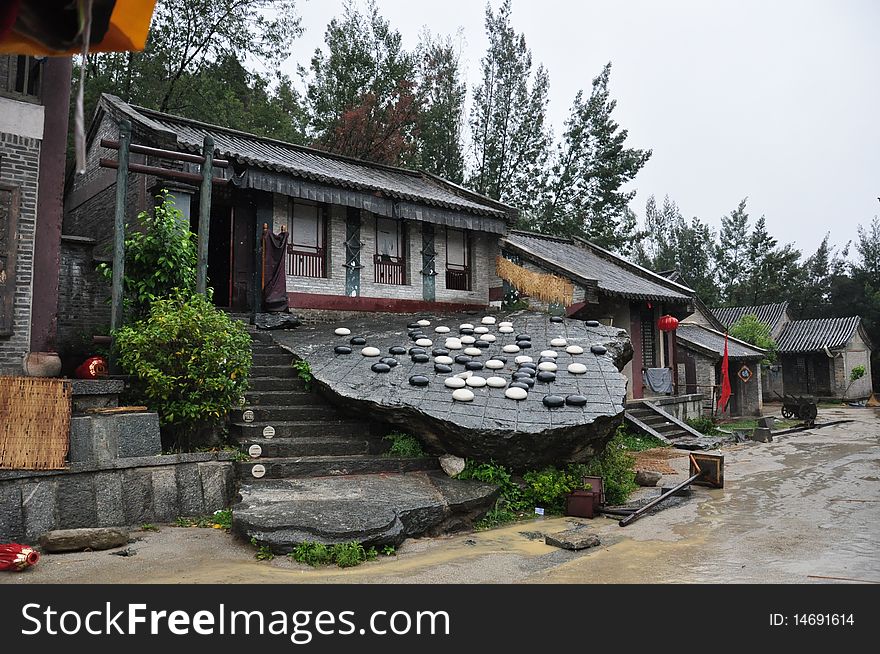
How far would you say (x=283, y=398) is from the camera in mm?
8461

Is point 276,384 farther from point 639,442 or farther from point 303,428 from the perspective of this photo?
point 639,442

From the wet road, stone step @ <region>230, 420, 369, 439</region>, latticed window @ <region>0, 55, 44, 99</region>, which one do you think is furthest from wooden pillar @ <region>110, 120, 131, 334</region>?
the wet road

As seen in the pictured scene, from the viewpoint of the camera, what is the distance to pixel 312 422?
8055 mm

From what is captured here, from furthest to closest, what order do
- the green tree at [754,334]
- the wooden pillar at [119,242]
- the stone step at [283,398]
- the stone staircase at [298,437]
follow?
1. the green tree at [754,334]
2. the stone step at [283,398]
3. the wooden pillar at [119,242]
4. the stone staircase at [298,437]

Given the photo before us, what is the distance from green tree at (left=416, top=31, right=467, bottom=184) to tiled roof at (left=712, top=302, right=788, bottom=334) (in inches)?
646

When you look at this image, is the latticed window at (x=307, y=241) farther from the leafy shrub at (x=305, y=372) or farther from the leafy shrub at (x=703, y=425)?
the leafy shrub at (x=703, y=425)

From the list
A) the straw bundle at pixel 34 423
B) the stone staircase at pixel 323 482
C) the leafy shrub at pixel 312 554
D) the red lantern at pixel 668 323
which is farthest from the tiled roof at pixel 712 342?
the straw bundle at pixel 34 423

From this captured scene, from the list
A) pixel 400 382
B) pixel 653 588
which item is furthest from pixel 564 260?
pixel 653 588

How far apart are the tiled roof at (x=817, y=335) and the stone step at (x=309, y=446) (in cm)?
2913

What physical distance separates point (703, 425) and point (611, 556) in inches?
530

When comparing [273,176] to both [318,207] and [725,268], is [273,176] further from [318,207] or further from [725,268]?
[725,268]

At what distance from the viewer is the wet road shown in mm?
4812

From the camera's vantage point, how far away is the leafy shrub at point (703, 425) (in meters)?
17.5

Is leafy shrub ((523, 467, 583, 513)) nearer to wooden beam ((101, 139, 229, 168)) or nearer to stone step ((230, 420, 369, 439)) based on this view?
stone step ((230, 420, 369, 439))
